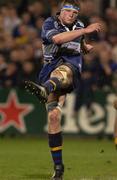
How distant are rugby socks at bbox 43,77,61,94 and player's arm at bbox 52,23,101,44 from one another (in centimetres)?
49

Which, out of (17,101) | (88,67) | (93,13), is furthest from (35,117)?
(93,13)

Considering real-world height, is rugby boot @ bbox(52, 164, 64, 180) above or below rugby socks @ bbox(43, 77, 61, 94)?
below

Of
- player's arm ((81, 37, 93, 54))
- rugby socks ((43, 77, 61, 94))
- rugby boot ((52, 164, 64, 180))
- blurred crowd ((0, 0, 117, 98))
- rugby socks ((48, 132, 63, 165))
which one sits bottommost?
blurred crowd ((0, 0, 117, 98))

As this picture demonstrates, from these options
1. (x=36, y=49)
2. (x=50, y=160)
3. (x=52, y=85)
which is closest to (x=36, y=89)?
(x=52, y=85)

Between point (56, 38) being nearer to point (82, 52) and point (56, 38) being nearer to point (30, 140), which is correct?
point (82, 52)

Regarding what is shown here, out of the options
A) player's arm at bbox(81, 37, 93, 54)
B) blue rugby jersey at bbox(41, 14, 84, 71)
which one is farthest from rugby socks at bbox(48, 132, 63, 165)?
player's arm at bbox(81, 37, 93, 54)

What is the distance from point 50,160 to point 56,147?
102 inches

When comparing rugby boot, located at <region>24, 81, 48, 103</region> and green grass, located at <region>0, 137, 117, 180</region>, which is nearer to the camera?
rugby boot, located at <region>24, 81, 48, 103</region>

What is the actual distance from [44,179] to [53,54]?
1.65 meters

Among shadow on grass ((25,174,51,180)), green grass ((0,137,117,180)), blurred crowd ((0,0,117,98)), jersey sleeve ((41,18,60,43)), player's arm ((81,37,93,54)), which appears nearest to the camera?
jersey sleeve ((41,18,60,43))

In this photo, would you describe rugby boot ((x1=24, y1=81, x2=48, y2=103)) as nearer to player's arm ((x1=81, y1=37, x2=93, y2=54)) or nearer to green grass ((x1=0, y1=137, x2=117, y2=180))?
green grass ((x1=0, y1=137, x2=117, y2=180))

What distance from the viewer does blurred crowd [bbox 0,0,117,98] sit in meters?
16.5

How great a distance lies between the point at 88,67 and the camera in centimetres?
1656

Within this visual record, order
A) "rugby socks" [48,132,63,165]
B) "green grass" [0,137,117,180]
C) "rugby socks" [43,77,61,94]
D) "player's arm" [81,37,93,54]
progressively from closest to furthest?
"rugby socks" [43,77,61,94]
"rugby socks" [48,132,63,165]
"green grass" [0,137,117,180]
"player's arm" [81,37,93,54]
